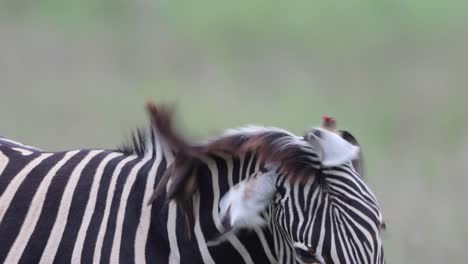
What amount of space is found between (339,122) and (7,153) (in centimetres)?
486

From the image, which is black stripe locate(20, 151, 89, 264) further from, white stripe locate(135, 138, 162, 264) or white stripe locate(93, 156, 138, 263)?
white stripe locate(135, 138, 162, 264)

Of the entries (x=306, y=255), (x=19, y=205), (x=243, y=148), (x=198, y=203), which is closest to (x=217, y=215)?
(x=198, y=203)

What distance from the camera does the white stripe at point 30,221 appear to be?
260 centimetres

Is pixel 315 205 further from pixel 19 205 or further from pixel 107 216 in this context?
pixel 19 205

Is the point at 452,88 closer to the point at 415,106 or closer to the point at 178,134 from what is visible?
the point at 415,106

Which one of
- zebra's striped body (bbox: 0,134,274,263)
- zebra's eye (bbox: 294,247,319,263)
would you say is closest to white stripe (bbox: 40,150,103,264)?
zebra's striped body (bbox: 0,134,274,263)

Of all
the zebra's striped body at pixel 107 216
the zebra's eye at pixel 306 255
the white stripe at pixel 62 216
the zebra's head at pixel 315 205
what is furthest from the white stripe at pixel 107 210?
the zebra's eye at pixel 306 255

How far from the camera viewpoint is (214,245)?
251 centimetres

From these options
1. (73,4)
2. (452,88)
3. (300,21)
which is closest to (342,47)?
(300,21)

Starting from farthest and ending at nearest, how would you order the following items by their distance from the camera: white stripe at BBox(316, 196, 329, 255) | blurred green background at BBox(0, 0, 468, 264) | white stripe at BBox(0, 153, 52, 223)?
blurred green background at BBox(0, 0, 468, 264), white stripe at BBox(0, 153, 52, 223), white stripe at BBox(316, 196, 329, 255)

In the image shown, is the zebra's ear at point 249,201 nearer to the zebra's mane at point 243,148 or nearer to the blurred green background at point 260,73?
the zebra's mane at point 243,148

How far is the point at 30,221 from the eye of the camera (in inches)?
104

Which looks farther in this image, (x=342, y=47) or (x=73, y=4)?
(x=73, y=4)

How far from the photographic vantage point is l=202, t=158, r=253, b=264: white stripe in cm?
250
